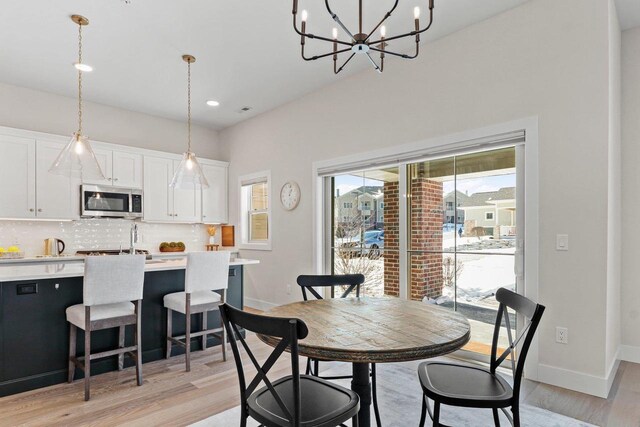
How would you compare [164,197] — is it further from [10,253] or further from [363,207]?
[363,207]

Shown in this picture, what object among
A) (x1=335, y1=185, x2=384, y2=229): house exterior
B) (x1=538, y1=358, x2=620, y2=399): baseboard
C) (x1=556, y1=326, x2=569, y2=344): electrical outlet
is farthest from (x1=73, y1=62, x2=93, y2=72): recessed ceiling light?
(x1=538, y1=358, x2=620, y2=399): baseboard

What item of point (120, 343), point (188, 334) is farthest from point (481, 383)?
point (120, 343)

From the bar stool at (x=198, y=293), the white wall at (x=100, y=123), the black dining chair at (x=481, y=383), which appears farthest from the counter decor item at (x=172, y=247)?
the black dining chair at (x=481, y=383)

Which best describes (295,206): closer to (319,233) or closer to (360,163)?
(319,233)

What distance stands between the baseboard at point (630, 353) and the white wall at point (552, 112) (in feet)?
3.46

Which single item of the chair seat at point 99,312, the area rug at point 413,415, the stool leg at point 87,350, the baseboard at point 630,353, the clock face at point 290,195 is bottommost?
the area rug at point 413,415

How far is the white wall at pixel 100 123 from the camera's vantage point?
464cm

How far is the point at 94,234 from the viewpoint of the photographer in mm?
5211

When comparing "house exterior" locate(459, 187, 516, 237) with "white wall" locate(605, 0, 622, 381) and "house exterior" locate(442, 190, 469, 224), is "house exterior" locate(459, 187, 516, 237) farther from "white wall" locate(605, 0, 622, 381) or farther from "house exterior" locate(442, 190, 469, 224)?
"white wall" locate(605, 0, 622, 381)

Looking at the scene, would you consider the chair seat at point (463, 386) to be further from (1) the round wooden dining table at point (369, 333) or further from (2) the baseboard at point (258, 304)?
(2) the baseboard at point (258, 304)

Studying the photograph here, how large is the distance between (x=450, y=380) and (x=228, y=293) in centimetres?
288

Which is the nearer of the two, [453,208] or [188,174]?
[453,208]

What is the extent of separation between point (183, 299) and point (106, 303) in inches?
26.7

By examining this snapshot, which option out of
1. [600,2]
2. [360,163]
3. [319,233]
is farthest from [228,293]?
[600,2]
